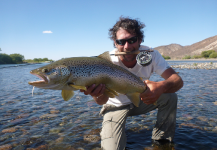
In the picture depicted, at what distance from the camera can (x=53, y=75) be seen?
2018 millimetres

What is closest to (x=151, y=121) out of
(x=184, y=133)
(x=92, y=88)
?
(x=184, y=133)

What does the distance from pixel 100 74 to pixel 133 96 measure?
2.48 feet

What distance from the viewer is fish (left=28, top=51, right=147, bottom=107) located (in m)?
2.02

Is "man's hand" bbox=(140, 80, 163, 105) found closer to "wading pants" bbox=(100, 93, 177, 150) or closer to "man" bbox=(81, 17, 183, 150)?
"man" bbox=(81, 17, 183, 150)

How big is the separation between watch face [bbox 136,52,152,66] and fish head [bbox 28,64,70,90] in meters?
1.49

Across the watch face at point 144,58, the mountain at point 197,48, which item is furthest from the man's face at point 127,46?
the mountain at point 197,48

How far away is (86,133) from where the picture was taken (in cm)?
370

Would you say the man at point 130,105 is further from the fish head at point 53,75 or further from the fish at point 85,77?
the fish head at point 53,75

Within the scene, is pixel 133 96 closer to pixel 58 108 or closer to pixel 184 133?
pixel 184 133

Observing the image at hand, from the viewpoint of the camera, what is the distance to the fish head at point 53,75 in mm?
1977

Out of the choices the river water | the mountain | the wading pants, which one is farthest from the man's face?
the mountain

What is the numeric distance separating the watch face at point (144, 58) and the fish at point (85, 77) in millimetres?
563

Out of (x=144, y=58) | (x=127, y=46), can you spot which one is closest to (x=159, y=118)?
(x=144, y=58)

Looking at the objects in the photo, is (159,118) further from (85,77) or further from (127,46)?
(85,77)
